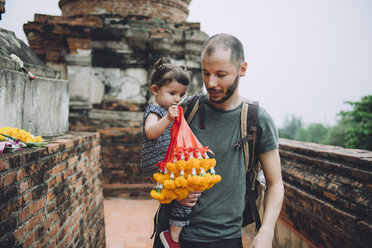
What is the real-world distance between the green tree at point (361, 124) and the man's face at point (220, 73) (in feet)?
64.8

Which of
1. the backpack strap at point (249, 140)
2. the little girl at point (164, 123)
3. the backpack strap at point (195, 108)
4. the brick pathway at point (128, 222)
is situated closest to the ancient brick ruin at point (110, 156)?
the brick pathway at point (128, 222)

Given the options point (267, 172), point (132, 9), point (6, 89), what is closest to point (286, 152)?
point (267, 172)

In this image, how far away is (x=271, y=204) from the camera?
155 cm

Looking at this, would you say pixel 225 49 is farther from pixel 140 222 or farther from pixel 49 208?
pixel 140 222

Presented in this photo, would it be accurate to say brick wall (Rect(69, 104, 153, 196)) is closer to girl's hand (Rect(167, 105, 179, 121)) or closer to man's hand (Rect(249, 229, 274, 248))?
girl's hand (Rect(167, 105, 179, 121))

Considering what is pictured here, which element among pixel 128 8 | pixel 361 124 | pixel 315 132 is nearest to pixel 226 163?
pixel 128 8

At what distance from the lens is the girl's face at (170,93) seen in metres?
1.88

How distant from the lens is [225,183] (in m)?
1.59

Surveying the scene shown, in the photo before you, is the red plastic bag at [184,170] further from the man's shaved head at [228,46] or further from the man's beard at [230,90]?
the man's shaved head at [228,46]

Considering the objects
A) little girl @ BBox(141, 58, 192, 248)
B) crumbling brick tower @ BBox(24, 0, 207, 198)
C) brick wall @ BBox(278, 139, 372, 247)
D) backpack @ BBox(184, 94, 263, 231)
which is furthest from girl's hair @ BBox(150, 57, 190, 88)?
crumbling brick tower @ BBox(24, 0, 207, 198)

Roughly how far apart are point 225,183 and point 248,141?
28cm

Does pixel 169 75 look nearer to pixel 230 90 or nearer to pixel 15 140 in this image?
pixel 230 90

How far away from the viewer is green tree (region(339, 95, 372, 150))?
1792 centimetres

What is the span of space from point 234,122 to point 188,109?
0.31m
